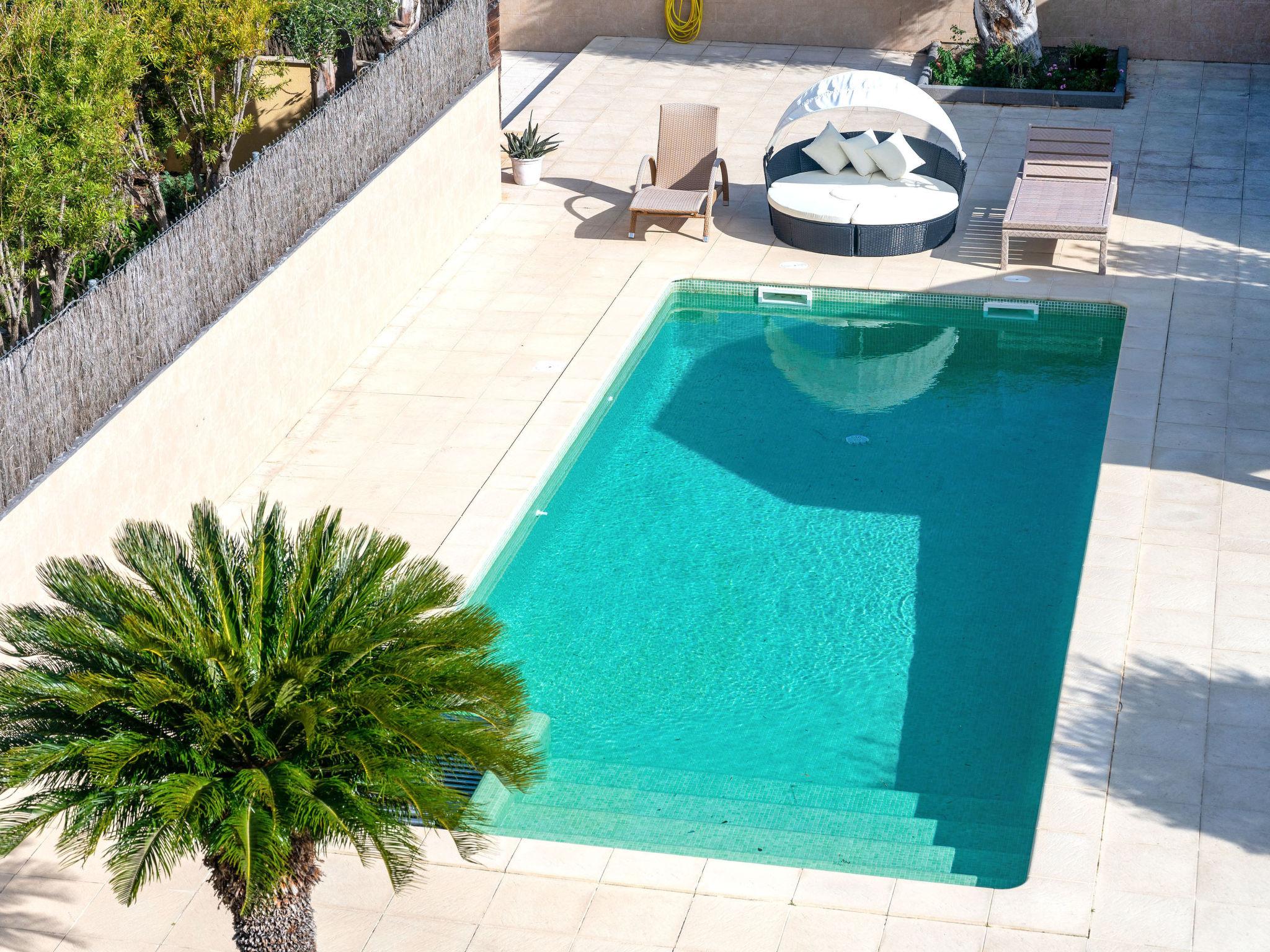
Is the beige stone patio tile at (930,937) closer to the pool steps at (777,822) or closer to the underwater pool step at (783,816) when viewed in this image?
the pool steps at (777,822)

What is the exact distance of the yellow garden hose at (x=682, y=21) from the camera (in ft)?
75.5

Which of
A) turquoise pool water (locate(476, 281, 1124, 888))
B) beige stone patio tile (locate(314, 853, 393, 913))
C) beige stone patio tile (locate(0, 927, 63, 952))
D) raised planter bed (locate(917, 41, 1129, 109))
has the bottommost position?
turquoise pool water (locate(476, 281, 1124, 888))

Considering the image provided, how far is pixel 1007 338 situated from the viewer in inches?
579

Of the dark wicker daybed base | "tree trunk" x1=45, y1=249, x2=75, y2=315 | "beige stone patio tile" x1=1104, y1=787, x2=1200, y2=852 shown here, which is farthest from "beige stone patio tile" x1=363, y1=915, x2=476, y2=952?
the dark wicker daybed base

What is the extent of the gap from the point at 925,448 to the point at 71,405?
6802 mm

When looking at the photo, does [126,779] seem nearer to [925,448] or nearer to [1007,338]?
[925,448]

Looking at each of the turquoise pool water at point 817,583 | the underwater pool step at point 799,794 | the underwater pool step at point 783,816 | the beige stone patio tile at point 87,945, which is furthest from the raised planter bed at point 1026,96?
the beige stone patio tile at point 87,945

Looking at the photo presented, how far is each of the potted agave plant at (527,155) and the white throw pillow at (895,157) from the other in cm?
400

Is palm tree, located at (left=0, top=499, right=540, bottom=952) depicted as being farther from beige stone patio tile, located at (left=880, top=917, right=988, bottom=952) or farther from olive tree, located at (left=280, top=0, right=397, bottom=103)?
olive tree, located at (left=280, top=0, right=397, bottom=103)

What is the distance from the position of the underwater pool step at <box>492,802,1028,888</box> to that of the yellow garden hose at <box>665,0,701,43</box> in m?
16.6

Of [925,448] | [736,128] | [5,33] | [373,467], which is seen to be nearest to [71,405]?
[373,467]

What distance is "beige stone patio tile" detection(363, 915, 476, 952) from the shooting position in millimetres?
7742

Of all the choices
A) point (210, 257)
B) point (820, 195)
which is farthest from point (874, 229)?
point (210, 257)

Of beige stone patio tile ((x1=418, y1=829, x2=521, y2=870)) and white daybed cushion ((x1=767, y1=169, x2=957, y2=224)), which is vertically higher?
white daybed cushion ((x1=767, y1=169, x2=957, y2=224))
